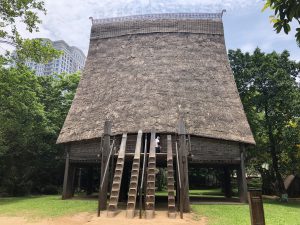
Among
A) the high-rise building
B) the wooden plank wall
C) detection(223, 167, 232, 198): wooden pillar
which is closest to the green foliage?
the wooden plank wall

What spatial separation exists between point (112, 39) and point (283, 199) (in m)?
14.5

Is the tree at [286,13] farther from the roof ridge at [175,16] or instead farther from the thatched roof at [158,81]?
the roof ridge at [175,16]

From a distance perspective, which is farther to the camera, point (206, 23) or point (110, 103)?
point (206, 23)

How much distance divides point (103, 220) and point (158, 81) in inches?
382

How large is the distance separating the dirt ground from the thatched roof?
5.66m

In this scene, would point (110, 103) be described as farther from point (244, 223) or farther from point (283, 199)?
point (283, 199)

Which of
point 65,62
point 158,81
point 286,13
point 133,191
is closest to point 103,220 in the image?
point 133,191

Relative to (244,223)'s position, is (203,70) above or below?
above

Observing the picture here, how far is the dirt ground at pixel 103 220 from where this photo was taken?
24.4ft

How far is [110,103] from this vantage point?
15.5 meters

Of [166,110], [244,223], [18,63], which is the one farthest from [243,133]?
[18,63]

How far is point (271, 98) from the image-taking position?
57.4 ft

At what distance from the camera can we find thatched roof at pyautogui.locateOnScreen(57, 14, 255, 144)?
47.0ft

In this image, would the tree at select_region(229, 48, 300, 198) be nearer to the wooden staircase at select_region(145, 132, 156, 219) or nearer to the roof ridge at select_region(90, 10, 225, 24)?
the roof ridge at select_region(90, 10, 225, 24)
